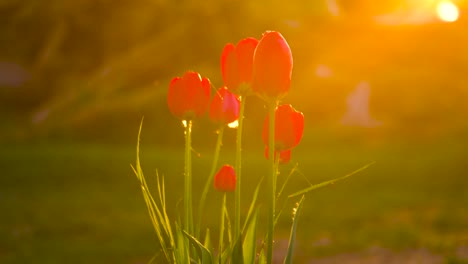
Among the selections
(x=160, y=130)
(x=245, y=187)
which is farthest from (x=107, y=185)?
(x=160, y=130)

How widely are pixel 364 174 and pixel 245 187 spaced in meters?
1.67

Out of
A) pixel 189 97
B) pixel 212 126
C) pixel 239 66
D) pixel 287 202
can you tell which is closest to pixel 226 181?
pixel 189 97

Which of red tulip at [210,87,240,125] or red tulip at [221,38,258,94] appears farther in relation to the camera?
red tulip at [210,87,240,125]

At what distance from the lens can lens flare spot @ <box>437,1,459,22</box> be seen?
12.9 m

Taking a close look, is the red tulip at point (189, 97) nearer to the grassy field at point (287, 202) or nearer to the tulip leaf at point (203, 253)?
the tulip leaf at point (203, 253)

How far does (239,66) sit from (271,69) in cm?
16

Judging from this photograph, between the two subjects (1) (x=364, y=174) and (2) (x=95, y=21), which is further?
(2) (x=95, y=21)

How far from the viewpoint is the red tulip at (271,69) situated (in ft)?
4.30

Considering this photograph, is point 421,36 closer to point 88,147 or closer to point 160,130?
point 160,130

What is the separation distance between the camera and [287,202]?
686cm

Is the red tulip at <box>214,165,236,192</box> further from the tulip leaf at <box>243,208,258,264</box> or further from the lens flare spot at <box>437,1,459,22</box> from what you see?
the lens flare spot at <box>437,1,459,22</box>

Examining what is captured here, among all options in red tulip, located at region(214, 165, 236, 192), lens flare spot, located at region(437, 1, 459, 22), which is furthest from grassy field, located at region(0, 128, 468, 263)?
lens flare spot, located at region(437, 1, 459, 22)

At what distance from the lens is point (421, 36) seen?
1317 centimetres

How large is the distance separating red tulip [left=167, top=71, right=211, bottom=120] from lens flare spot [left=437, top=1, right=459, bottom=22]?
1232 cm
